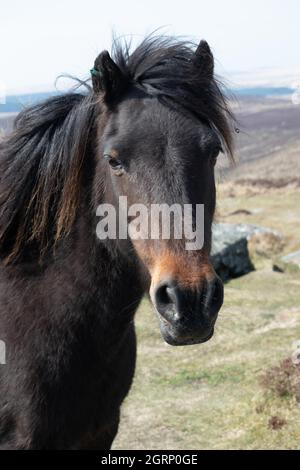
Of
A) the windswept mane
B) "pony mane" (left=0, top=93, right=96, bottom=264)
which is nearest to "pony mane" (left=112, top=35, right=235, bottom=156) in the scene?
the windswept mane

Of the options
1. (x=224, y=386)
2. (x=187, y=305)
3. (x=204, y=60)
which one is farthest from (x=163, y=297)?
(x=224, y=386)

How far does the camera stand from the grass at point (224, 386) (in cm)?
663

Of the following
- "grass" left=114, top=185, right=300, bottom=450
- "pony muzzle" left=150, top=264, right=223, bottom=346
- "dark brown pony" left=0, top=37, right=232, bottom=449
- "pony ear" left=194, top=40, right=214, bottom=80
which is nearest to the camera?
"pony muzzle" left=150, top=264, right=223, bottom=346

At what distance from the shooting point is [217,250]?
45.0 ft

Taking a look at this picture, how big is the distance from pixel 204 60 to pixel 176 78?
30cm

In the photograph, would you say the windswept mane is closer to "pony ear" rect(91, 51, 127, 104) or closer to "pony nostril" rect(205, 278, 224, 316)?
"pony ear" rect(91, 51, 127, 104)

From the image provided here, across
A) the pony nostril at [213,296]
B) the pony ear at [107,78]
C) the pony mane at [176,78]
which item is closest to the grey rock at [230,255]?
the pony mane at [176,78]

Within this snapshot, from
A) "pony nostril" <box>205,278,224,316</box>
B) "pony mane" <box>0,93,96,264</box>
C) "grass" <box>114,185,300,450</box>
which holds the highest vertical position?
"pony mane" <box>0,93,96,264</box>

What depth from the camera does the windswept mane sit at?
3.49 m

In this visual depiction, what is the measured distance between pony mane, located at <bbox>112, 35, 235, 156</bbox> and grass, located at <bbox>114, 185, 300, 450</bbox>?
400 centimetres

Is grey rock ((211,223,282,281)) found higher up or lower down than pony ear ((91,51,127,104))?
lower down

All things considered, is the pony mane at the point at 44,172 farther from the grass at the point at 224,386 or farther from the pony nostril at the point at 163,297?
the grass at the point at 224,386

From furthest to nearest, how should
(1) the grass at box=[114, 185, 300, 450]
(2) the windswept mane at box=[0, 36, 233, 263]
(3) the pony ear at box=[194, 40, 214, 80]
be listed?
(1) the grass at box=[114, 185, 300, 450]
(3) the pony ear at box=[194, 40, 214, 80]
(2) the windswept mane at box=[0, 36, 233, 263]

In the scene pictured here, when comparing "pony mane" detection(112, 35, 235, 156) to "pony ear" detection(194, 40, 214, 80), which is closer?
"pony mane" detection(112, 35, 235, 156)
